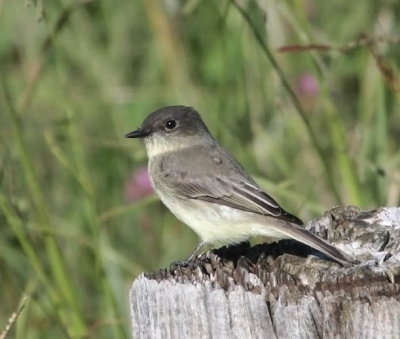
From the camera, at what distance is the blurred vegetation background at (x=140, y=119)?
4.93m

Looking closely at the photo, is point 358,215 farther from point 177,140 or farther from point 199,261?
point 177,140

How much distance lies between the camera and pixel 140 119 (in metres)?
7.68

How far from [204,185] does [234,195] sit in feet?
0.92

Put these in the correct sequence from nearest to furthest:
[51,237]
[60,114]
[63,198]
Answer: [51,237], [63,198], [60,114]

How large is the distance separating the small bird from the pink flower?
1057 mm

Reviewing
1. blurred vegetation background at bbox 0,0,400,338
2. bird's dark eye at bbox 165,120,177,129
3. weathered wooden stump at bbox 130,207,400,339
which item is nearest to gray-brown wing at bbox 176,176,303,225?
blurred vegetation background at bbox 0,0,400,338

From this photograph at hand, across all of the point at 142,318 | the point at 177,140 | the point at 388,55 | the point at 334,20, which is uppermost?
the point at 334,20

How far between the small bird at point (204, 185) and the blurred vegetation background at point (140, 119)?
159mm

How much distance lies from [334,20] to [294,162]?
79.3 inches

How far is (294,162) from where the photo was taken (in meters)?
6.43

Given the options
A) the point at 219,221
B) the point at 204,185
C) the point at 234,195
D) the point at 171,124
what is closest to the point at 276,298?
the point at 234,195

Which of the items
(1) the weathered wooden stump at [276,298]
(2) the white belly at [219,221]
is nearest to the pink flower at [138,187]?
(2) the white belly at [219,221]

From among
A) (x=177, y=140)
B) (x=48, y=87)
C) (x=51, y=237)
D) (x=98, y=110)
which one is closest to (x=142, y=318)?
(x=51, y=237)

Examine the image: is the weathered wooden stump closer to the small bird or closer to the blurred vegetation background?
the small bird
